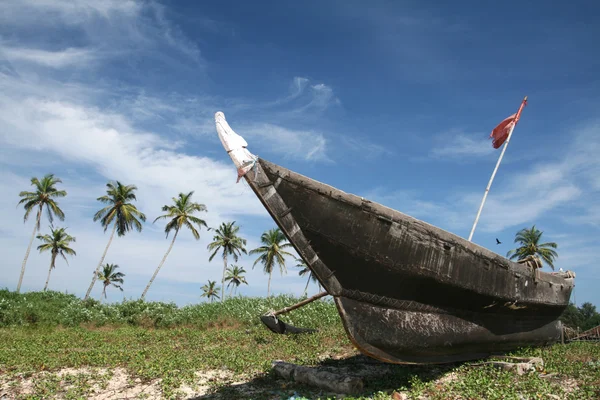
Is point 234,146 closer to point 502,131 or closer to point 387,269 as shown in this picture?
point 387,269

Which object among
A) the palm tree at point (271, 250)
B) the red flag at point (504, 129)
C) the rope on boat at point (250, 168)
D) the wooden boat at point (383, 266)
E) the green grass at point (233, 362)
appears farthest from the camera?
the palm tree at point (271, 250)

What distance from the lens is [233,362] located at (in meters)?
9.67

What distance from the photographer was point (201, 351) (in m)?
11.7

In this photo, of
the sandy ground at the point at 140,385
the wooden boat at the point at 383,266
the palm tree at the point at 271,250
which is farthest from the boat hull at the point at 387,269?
the palm tree at the point at 271,250

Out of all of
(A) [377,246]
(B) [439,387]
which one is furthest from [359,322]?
(B) [439,387]

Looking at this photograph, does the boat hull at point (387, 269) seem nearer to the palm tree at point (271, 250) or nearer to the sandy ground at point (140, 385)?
the sandy ground at point (140, 385)

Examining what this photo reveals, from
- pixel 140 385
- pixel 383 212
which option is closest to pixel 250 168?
pixel 383 212

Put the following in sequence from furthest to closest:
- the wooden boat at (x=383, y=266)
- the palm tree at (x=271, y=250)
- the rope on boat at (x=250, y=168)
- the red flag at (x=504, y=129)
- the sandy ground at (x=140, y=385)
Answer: the palm tree at (x=271, y=250)
the red flag at (x=504, y=129)
the sandy ground at (x=140, y=385)
the wooden boat at (x=383, y=266)
the rope on boat at (x=250, y=168)

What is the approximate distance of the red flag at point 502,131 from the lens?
12.2 metres

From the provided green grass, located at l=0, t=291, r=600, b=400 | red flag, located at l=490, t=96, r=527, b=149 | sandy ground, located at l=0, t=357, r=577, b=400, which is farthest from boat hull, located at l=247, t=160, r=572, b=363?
red flag, located at l=490, t=96, r=527, b=149

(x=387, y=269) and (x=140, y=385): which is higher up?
(x=387, y=269)

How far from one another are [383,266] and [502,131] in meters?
Result: 8.61

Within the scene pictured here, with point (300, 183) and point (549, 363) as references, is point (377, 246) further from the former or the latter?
point (549, 363)

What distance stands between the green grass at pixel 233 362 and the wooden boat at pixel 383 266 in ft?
2.93
